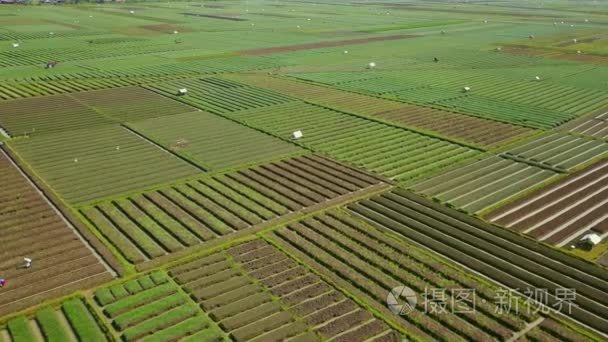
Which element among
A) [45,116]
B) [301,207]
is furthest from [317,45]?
[301,207]

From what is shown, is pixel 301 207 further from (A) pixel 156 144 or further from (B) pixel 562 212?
(A) pixel 156 144

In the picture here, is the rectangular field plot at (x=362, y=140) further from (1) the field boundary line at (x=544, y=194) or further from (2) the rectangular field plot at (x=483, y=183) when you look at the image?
(1) the field boundary line at (x=544, y=194)

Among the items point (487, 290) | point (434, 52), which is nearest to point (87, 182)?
point (487, 290)

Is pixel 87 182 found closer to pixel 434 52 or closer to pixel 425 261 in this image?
pixel 425 261

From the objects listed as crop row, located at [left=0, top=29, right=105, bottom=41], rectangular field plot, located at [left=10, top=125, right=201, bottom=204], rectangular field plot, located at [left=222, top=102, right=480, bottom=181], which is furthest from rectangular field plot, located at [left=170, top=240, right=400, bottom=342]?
crop row, located at [left=0, top=29, right=105, bottom=41]
